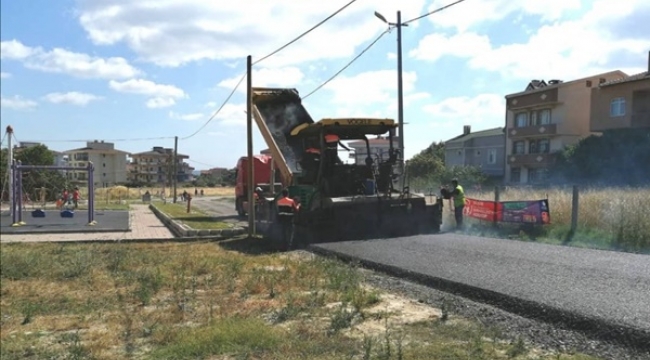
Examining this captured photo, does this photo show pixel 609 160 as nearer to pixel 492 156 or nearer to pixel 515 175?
pixel 515 175

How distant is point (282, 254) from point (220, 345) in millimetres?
6747

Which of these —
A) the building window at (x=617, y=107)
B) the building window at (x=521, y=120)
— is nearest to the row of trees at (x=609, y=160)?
the building window at (x=617, y=107)

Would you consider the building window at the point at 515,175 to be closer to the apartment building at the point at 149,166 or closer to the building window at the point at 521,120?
the building window at the point at 521,120

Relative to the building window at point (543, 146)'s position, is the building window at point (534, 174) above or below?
below

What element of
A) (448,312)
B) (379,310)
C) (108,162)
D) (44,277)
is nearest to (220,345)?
(379,310)

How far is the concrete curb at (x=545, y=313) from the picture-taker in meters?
5.09

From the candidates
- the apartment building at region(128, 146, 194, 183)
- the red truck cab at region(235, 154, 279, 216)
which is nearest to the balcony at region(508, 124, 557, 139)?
the red truck cab at region(235, 154, 279, 216)

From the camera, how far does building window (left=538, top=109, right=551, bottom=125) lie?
45.5 meters

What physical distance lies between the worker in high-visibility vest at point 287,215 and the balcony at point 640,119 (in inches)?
1123

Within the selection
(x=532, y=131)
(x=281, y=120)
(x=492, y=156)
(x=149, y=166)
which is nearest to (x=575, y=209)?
(x=281, y=120)

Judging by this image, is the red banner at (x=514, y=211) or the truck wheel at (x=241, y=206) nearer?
the red banner at (x=514, y=211)

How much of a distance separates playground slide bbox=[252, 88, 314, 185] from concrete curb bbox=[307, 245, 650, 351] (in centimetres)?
721

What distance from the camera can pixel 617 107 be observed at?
36.2 metres

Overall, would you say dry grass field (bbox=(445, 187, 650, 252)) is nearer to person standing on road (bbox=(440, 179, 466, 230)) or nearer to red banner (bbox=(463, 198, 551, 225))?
red banner (bbox=(463, 198, 551, 225))
